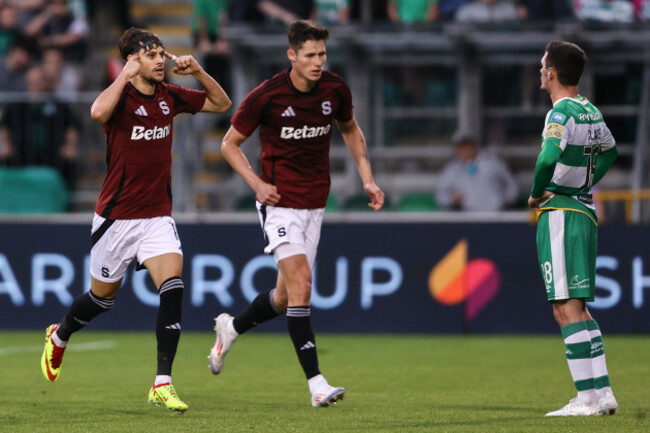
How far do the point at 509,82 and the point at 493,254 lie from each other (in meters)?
3.43

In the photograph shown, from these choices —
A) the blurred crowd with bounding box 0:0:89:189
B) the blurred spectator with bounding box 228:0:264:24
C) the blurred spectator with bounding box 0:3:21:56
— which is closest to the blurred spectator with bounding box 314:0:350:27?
the blurred spectator with bounding box 228:0:264:24

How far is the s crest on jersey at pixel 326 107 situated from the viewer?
8.20 meters

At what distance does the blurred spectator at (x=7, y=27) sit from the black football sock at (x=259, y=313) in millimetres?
9669

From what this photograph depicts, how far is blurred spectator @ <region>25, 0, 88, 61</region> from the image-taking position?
1745cm

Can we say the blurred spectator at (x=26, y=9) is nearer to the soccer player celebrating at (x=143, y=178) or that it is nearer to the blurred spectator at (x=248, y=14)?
the blurred spectator at (x=248, y=14)

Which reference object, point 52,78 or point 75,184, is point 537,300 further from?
point 52,78

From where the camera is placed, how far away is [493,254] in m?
13.3

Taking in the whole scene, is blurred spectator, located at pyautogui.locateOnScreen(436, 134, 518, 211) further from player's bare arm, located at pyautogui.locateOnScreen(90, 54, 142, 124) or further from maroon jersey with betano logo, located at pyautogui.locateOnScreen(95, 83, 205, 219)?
player's bare arm, located at pyautogui.locateOnScreen(90, 54, 142, 124)

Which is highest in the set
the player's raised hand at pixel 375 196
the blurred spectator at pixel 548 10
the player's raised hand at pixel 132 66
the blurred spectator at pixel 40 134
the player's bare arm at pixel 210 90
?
the blurred spectator at pixel 548 10

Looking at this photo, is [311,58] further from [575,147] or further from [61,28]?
[61,28]

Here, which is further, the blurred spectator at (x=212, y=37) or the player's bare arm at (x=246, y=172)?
the blurred spectator at (x=212, y=37)

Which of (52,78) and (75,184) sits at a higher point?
(52,78)

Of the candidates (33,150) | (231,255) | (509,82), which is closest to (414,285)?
(231,255)

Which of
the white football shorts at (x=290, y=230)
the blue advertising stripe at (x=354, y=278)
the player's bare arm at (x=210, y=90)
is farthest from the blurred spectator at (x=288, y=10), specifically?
the white football shorts at (x=290, y=230)
